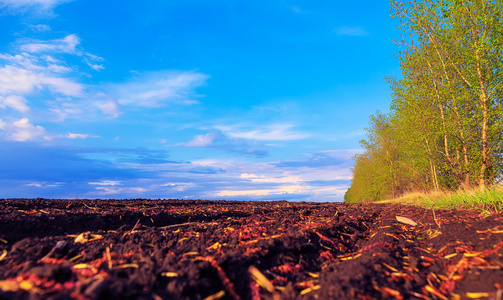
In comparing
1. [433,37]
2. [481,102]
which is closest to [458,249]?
[481,102]

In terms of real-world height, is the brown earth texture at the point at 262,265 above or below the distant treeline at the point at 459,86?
below

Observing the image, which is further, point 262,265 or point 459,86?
point 459,86

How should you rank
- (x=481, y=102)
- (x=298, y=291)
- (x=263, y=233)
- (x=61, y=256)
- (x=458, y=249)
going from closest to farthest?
(x=298, y=291), (x=61, y=256), (x=458, y=249), (x=263, y=233), (x=481, y=102)

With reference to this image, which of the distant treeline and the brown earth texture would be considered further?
the distant treeline

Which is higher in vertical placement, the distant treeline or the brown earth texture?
the distant treeline

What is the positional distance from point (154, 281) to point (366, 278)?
202 centimetres

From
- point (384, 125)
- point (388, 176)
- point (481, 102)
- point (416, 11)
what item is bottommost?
point (388, 176)

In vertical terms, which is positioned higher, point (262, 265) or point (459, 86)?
point (459, 86)

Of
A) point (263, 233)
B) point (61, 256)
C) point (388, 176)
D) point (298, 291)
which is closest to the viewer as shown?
point (298, 291)

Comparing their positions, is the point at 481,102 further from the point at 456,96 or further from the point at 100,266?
the point at 100,266

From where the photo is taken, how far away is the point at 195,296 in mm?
2475

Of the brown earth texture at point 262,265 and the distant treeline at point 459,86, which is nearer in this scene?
the brown earth texture at point 262,265

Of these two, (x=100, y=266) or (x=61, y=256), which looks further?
(x=61, y=256)

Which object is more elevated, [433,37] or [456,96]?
[433,37]
